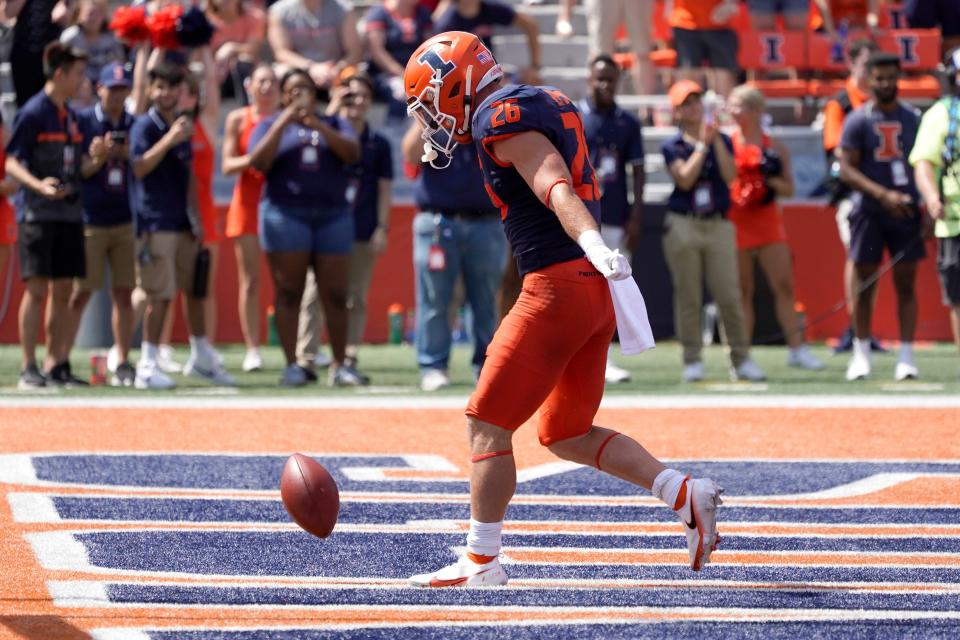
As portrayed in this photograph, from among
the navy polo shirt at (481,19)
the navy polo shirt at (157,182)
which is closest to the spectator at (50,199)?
the navy polo shirt at (157,182)

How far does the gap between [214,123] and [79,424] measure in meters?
5.48

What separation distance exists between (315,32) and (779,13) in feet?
17.8

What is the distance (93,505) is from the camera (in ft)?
20.9

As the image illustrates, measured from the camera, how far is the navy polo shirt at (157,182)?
11.0 meters

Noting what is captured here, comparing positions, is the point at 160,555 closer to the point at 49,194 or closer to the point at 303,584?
the point at 303,584

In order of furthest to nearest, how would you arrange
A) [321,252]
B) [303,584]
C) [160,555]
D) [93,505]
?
1. [321,252]
2. [93,505]
3. [160,555]
4. [303,584]

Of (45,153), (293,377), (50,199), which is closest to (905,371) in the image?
(293,377)

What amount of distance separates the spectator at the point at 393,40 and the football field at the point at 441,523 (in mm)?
5701

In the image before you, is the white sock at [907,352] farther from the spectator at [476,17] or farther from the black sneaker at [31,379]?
the black sneaker at [31,379]

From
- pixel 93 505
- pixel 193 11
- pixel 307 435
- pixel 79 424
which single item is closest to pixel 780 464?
pixel 307 435

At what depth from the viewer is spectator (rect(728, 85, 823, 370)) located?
12.1m

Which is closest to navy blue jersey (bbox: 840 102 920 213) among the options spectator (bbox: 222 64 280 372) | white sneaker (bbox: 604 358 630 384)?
white sneaker (bbox: 604 358 630 384)

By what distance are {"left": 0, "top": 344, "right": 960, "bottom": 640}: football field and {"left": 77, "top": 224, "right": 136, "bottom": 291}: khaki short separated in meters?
0.94

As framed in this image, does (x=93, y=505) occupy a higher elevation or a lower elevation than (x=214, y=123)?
lower
